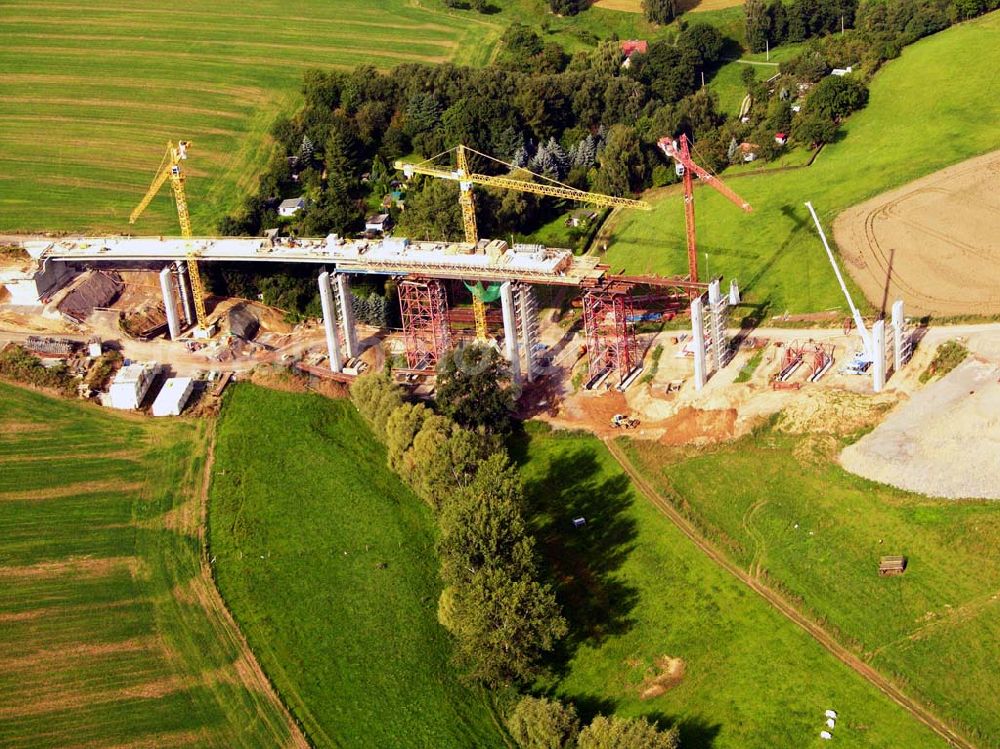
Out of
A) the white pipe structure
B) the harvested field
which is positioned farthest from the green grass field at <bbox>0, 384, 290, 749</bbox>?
the harvested field

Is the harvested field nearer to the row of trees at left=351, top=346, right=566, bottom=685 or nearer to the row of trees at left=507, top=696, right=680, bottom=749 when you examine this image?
the row of trees at left=351, top=346, right=566, bottom=685

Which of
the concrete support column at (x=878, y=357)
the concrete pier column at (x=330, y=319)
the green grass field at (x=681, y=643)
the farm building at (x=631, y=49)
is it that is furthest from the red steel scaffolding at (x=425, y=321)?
the farm building at (x=631, y=49)

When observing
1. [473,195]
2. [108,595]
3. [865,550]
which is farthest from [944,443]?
[108,595]

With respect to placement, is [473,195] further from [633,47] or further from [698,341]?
[633,47]

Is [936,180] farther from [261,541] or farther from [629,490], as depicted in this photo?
[261,541]

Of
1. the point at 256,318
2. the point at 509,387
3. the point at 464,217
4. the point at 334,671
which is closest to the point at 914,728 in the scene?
the point at 334,671
